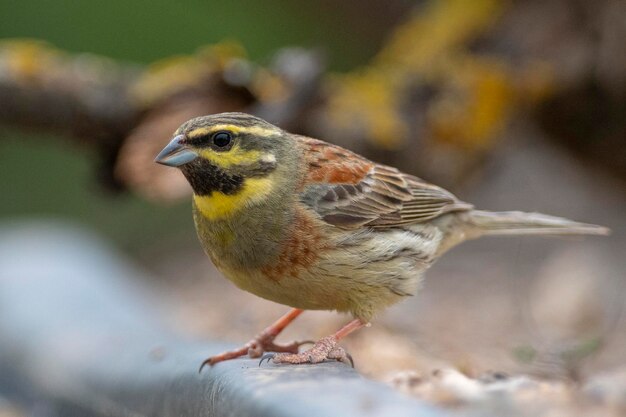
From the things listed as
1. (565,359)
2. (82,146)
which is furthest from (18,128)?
(565,359)

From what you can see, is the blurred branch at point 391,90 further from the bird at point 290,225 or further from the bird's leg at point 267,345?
the bird's leg at point 267,345

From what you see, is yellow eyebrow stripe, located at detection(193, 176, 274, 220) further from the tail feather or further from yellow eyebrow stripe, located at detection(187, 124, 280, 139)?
the tail feather

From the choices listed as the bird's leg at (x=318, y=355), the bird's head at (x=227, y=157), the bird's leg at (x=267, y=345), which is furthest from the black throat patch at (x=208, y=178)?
the bird's leg at (x=318, y=355)

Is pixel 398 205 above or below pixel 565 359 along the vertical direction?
above

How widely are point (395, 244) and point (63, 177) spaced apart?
6131mm

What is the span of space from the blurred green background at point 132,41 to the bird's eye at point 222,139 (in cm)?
499

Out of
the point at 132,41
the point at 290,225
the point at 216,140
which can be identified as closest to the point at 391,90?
the point at 290,225

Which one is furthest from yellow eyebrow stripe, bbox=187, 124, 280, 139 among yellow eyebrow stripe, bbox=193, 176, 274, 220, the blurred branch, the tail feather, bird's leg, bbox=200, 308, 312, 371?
the blurred branch

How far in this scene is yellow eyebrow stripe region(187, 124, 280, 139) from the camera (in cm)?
345

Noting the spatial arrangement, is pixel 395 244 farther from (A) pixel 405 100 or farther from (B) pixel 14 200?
(B) pixel 14 200

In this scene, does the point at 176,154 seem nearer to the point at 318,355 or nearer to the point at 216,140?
the point at 216,140

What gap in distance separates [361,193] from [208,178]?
2.43 feet

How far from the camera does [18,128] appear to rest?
561cm

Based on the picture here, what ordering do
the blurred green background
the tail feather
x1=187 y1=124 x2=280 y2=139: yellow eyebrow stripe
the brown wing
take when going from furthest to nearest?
the blurred green background < the tail feather < the brown wing < x1=187 y1=124 x2=280 y2=139: yellow eyebrow stripe
